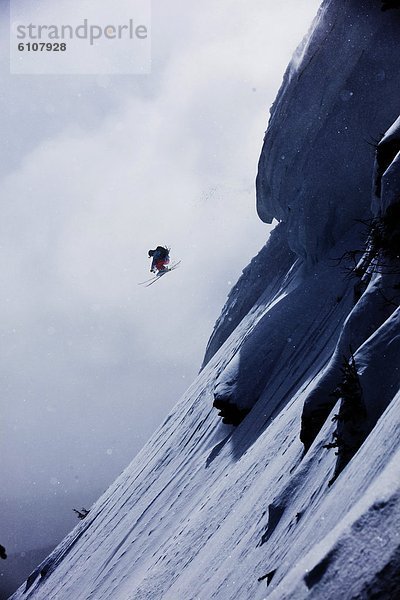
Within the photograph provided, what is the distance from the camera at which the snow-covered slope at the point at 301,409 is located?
3.54 metres

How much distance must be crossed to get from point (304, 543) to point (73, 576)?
1559cm

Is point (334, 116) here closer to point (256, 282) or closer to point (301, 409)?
point (256, 282)

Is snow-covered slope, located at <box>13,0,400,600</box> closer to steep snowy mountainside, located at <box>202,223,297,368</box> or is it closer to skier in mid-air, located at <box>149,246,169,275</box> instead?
steep snowy mountainside, located at <box>202,223,297,368</box>

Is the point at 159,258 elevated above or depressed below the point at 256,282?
below

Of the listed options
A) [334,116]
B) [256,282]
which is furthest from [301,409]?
[256,282]

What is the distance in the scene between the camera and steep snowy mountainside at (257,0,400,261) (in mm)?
13977

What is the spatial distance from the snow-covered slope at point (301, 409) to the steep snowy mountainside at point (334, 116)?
0.05 m

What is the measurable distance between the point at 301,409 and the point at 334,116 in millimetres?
11038

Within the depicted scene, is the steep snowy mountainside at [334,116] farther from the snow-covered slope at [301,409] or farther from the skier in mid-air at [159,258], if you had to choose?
the skier in mid-air at [159,258]

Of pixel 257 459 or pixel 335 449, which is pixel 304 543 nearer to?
pixel 335 449

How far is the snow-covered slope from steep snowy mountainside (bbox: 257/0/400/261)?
0.16ft

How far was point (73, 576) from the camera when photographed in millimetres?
15805

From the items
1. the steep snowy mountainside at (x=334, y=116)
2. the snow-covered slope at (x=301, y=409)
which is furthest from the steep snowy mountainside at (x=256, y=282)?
the steep snowy mountainside at (x=334, y=116)

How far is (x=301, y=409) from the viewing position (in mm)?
9375
